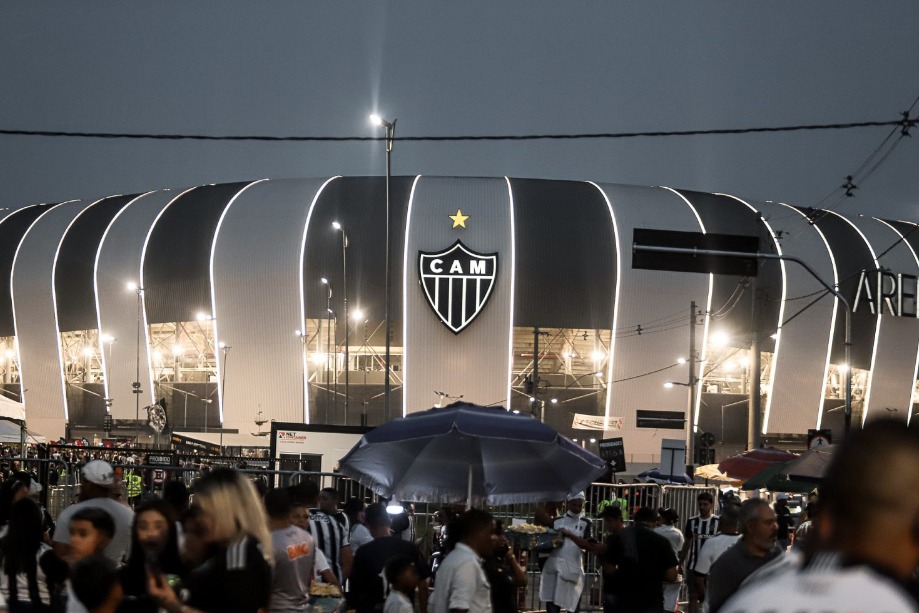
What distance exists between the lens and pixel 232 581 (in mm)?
5094

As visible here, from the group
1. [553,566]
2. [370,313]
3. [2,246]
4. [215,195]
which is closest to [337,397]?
[370,313]

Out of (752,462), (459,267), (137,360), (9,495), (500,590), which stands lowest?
(137,360)

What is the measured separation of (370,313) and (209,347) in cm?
1043

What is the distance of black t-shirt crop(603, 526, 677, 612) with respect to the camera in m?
9.17

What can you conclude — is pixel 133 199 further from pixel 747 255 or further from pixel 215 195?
pixel 747 255

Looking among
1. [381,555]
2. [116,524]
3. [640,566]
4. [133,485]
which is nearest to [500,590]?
[381,555]

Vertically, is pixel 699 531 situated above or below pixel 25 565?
below

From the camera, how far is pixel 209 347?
2442 inches

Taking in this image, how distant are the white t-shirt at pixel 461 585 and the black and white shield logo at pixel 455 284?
48637 millimetres

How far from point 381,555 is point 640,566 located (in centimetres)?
205

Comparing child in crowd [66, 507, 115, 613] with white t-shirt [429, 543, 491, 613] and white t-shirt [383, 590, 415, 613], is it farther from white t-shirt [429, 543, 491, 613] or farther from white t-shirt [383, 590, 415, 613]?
white t-shirt [383, 590, 415, 613]

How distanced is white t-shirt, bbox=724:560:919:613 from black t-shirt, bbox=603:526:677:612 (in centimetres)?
732

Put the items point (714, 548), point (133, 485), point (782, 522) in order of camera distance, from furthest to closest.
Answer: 1. point (133, 485)
2. point (782, 522)
3. point (714, 548)

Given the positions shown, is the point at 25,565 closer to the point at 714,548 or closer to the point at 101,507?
the point at 101,507
